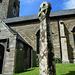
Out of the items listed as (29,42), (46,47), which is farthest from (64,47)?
(46,47)

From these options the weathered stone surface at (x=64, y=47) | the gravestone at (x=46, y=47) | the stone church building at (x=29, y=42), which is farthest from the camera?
the weathered stone surface at (x=64, y=47)

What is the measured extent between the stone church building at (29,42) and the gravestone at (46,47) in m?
4.17

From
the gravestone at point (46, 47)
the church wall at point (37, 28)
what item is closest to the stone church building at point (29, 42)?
the church wall at point (37, 28)

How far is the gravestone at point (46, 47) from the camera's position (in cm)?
313

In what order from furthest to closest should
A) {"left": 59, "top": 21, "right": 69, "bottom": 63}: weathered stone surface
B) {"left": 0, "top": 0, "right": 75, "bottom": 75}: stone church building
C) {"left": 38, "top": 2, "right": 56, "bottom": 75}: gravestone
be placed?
{"left": 59, "top": 21, "right": 69, "bottom": 63}: weathered stone surface, {"left": 0, "top": 0, "right": 75, "bottom": 75}: stone church building, {"left": 38, "top": 2, "right": 56, "bottom": 75}: gravestone

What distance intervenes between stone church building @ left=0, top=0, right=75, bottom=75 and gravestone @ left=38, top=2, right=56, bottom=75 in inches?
164

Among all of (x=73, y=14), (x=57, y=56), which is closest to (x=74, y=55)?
(x=57, y=56)

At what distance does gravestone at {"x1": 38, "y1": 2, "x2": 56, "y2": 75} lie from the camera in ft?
10.3

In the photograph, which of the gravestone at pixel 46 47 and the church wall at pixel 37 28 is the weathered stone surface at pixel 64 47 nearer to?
the church wall at pixel 37 28

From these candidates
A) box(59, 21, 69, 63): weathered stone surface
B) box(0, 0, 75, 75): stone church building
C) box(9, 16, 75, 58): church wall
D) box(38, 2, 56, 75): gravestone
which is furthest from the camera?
box(9, 16, 75, 58): church wall

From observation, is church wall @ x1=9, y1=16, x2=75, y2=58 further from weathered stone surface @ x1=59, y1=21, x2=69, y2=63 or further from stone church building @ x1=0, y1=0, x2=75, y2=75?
weathered stone surface @ x1=59, y1=21, x2=69, y2=63

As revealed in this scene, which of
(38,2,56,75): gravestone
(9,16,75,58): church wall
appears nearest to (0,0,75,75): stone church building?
(9,16,75,58): church wall

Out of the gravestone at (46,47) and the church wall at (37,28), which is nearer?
the gravestone at (46,47)

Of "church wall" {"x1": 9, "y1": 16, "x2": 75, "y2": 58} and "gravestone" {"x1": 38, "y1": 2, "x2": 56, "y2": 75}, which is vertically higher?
"church wall" {"x1": 9, "y1": 16, "x2": 75, "y2": 58}
